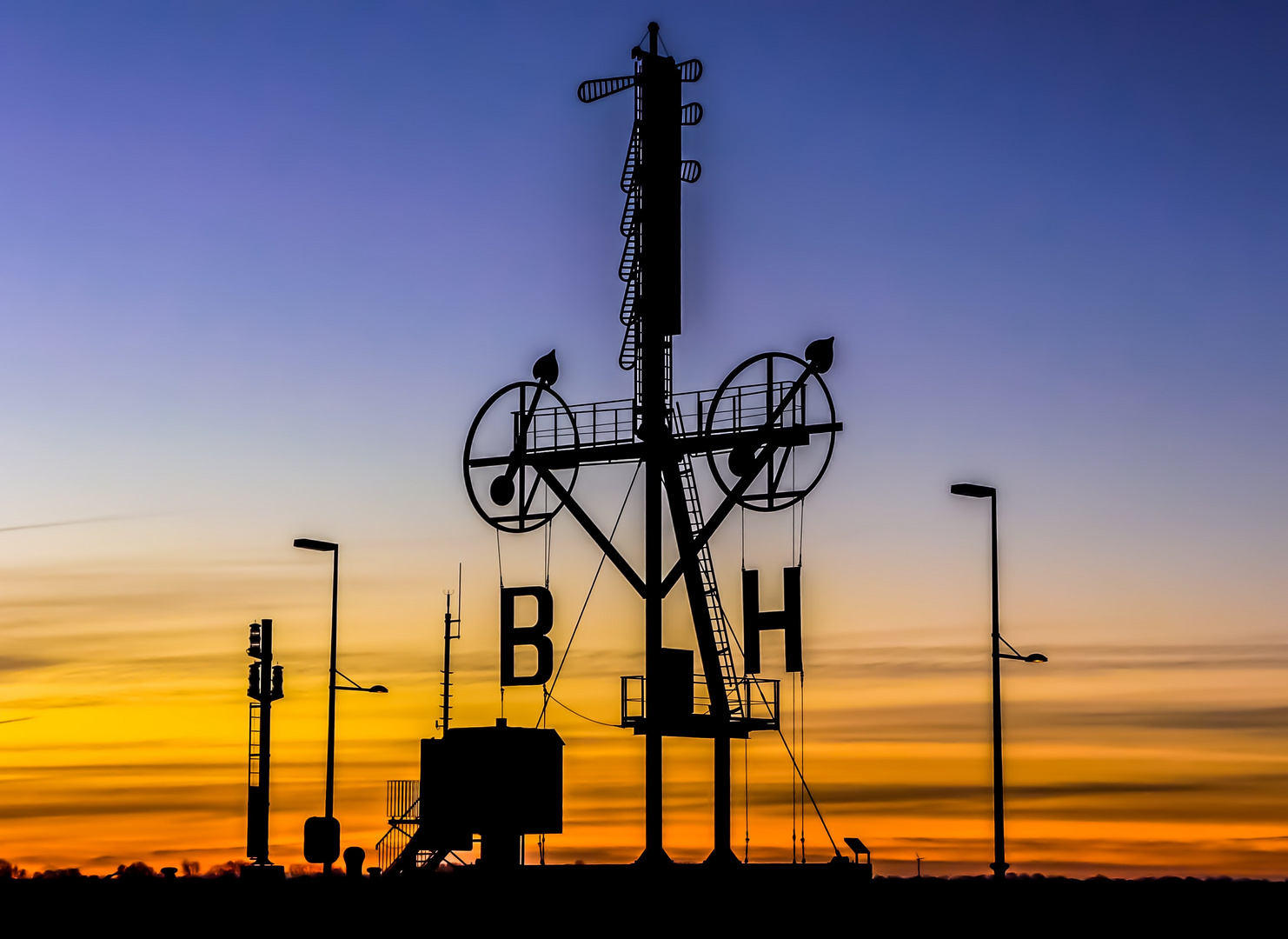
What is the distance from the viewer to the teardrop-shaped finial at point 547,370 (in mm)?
54500

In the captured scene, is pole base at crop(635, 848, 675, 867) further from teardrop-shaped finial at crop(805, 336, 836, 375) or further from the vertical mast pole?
teardrop-shaped finial at crop(805, 336, 836, 375)

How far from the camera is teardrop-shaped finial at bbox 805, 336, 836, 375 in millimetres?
49469

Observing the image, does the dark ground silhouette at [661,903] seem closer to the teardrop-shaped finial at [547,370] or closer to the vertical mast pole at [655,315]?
the vertical mast pole at [655,315]

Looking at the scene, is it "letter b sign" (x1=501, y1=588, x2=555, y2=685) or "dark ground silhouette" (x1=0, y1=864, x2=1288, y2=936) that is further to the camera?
"letter b sign" (x1=501, y1=588, x2=555, y2=685)

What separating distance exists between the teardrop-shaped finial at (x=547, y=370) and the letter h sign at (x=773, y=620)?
29.8ft

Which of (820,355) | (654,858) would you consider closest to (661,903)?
(654,858)

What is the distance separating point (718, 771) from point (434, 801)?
10.9 meters

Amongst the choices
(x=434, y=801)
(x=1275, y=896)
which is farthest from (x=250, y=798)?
(x=1275, y=896)

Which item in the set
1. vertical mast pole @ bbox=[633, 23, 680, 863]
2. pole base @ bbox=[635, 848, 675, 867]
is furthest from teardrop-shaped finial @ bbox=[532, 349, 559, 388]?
pole base @ bbox=[635, 848, 675, 867]

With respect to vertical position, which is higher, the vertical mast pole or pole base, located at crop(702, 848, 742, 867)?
the vertical mast pole

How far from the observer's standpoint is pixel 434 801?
5688 cm

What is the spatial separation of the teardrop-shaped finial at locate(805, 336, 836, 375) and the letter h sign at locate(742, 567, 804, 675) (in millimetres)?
5704

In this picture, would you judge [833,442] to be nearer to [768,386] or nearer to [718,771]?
[768,386]

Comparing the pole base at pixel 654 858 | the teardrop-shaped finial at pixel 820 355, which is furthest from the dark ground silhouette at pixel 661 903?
the teardrop-shaped finial at pixel 820 355
